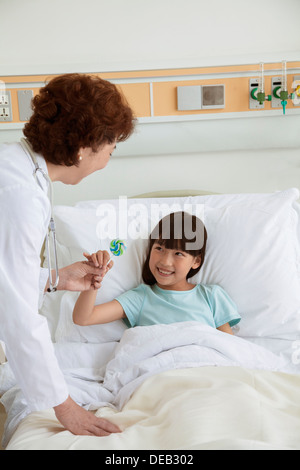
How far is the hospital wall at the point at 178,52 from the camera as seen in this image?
248cm

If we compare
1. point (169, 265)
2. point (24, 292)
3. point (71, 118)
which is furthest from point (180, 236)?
point (24, 292)

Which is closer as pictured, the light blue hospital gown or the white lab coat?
the white lab coat

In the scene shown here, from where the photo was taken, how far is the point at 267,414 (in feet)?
4.20

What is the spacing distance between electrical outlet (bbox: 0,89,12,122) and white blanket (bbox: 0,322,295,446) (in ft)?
4.15

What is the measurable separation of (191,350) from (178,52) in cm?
152

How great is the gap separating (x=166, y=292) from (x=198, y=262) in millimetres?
184

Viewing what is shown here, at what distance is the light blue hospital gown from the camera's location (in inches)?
75.4

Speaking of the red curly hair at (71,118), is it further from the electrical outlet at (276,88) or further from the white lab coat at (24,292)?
the electrical outlet at (276,88)

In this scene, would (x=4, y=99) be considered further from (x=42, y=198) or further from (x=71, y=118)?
Result: (x=42, y=198)

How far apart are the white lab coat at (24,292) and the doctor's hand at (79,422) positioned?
35 millimetres

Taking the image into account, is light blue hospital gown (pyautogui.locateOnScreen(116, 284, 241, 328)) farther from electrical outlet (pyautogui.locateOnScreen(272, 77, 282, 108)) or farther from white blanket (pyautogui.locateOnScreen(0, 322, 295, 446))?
electrical outlet (pyautogui.locateOnScreen(272, 77, 282, 108))

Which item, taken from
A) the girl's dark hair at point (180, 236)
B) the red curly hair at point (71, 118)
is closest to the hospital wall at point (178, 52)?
the girl's dark hair at point (180, 236)

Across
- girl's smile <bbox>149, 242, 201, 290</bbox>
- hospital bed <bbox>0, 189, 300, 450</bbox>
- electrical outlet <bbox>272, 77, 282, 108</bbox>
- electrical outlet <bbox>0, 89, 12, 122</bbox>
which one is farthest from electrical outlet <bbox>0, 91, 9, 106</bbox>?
electrical outlet <bbox>272, 77, 282, 108</bbox>
